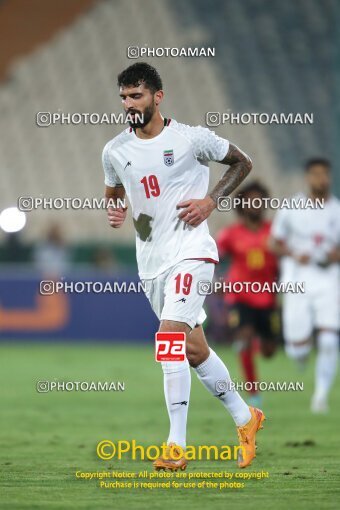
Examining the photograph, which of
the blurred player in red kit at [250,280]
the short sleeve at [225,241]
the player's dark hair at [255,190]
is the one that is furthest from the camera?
the short sleeve at [225,241]

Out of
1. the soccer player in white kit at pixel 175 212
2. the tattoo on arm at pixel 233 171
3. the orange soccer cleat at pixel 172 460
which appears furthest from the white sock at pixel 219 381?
the tattoo on arm at pixel 233 171

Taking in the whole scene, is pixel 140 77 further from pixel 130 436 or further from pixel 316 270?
pixel 316 270

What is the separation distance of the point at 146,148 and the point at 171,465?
1.61 meters

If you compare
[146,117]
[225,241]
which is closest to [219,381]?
[146,117]

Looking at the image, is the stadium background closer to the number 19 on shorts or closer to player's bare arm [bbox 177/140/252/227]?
player's bare arm [bbox 177/140/252/227]

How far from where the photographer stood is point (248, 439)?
6191 mm

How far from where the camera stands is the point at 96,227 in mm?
19109

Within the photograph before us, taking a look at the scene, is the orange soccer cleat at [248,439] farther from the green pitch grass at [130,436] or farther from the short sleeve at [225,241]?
the short sleeve at [225,241]

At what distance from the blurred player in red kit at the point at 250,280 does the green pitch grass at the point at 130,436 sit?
554 mm

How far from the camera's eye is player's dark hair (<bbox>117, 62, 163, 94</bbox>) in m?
5.96

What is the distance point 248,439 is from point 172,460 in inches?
20.9

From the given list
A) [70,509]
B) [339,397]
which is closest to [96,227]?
[339,397]

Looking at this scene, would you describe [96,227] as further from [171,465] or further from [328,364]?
[171,465]

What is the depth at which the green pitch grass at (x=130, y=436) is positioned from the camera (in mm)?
5102
